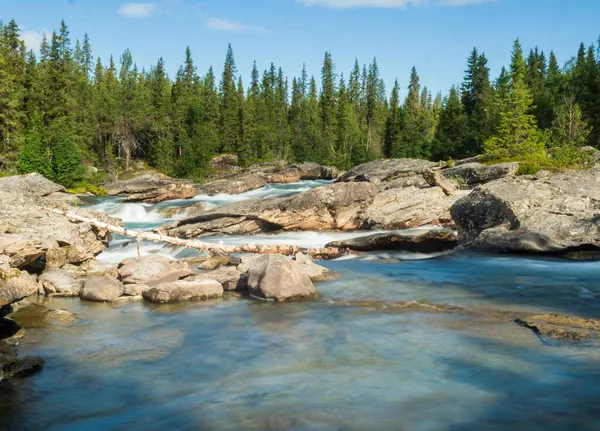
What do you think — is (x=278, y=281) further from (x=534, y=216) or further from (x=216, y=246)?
(x=534, y=216)

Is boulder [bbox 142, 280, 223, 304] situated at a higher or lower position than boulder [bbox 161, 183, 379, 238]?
lower

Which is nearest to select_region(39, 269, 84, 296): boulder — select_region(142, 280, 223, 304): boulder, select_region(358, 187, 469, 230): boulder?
select_region(142, 280, 223, 304): boulder

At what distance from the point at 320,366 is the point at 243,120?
8859 cm

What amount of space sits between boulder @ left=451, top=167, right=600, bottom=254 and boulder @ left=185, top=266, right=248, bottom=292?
8899 millimetres

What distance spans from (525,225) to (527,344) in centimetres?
950

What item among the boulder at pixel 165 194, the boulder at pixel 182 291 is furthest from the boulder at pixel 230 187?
the boulder at pixel 182 291

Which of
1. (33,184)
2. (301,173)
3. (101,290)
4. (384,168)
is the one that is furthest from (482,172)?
(301,173)

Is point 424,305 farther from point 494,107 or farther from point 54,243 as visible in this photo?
point 494,107

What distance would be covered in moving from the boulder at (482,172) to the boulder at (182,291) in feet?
65.9

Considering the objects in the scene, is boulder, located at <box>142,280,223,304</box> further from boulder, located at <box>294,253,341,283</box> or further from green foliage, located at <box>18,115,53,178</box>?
green foliage, located at <box>18,115,53,178</box>

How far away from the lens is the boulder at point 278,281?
12.1 meters

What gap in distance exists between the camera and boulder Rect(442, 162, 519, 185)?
28484 millimetres

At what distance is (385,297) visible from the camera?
1257 cm

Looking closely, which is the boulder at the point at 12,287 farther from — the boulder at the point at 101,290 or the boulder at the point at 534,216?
the boulder at the point at 534,216
